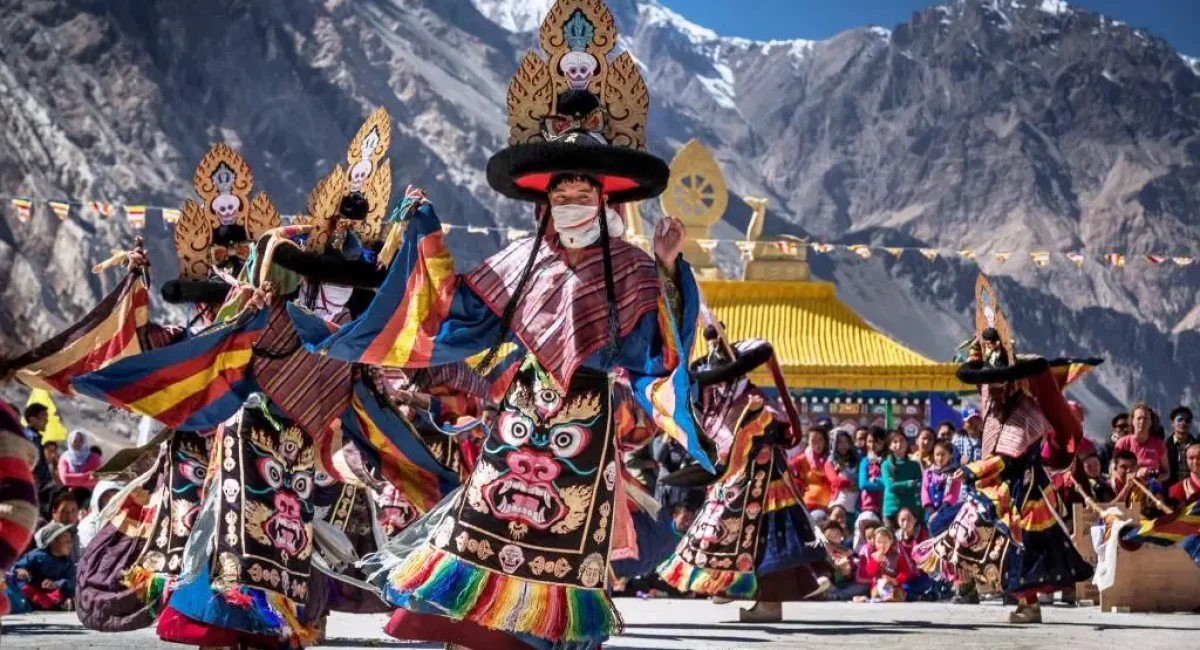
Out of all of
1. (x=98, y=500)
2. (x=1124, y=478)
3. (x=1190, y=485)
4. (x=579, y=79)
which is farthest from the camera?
(x=1124, y=478)

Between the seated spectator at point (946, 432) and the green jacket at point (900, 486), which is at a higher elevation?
the seated spectator at point (946, 432)

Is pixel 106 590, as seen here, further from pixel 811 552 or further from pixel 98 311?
pixel 811 552

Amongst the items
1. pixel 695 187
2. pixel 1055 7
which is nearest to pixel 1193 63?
pixel 1055 7

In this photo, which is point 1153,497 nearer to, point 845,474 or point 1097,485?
point 1097,485

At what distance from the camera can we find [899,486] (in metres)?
14.4

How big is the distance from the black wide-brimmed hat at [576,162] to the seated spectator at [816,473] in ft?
26.3

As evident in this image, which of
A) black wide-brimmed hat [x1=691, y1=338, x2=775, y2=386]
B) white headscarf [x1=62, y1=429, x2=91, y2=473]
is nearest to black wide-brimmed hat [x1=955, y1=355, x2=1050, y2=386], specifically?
black wide-brimmed hat [x1=691, y1=338, x2=775, y2=386]

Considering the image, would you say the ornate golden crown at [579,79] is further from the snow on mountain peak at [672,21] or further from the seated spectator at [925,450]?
the snow on mountain peak at [672,21]

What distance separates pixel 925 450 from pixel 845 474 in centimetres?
66

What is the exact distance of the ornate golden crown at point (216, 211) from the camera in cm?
822

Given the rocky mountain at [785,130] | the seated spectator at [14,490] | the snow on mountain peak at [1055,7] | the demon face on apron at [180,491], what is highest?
the snow on mountain peak at [1055,7]

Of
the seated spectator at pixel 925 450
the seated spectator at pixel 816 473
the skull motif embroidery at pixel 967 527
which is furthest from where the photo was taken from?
the seated spectator at pixel 925 450

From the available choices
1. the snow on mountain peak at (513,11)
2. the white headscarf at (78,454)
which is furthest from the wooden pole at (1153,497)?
the snow on mountain peak at (513,11)

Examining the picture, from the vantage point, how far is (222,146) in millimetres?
8633
